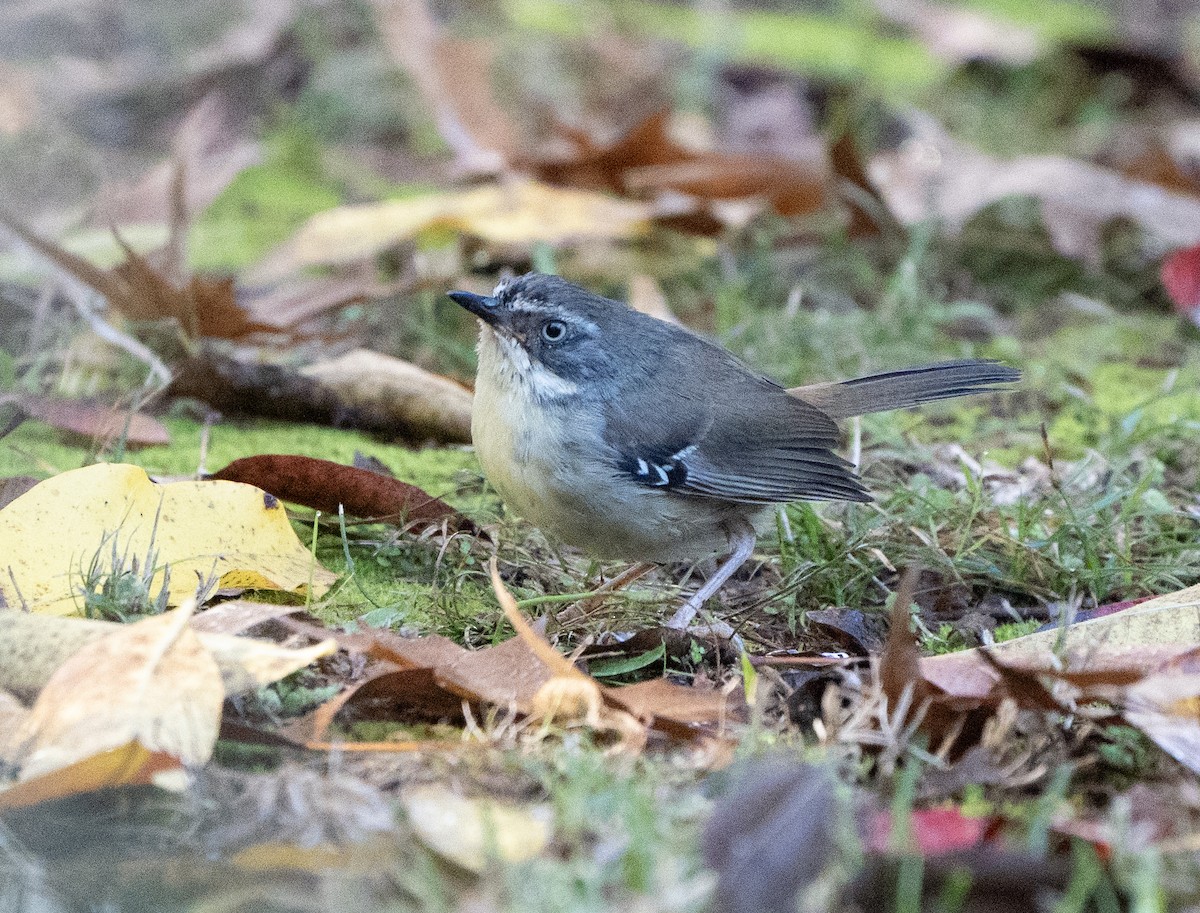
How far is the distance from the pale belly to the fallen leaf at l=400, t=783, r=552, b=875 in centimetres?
156

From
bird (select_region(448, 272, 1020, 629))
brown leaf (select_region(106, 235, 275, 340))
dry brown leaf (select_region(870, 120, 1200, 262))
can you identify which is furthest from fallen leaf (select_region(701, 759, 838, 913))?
dry brown leaf (select_region(870, 120, 1200, 262))

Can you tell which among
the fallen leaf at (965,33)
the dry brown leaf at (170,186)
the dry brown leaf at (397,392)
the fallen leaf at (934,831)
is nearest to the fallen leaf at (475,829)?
the fallen leaf at (934,831)

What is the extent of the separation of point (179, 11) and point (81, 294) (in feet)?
14.6

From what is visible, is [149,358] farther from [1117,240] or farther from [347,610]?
[1117,240]

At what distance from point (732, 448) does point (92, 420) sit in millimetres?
2101

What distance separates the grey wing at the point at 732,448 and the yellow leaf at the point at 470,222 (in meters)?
2.00

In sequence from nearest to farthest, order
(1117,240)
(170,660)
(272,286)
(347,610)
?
(170,660), (347,610), (272,286), (1117,240)

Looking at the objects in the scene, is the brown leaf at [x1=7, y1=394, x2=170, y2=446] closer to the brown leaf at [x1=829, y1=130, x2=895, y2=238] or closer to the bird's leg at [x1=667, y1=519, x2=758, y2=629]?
the bird's leg at [x1=667, y1=519, x2=758, y2=629]

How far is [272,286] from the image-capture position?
6234mm

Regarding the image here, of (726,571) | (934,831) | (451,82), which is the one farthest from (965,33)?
(934,831)

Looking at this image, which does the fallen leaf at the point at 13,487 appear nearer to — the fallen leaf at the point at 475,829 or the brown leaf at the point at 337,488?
the brown leaf at the point at 337,488

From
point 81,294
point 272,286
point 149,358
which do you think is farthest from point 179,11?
point 149,358

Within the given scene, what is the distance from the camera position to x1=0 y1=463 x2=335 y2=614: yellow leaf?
330 cm

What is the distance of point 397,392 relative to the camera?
16.1 feet
